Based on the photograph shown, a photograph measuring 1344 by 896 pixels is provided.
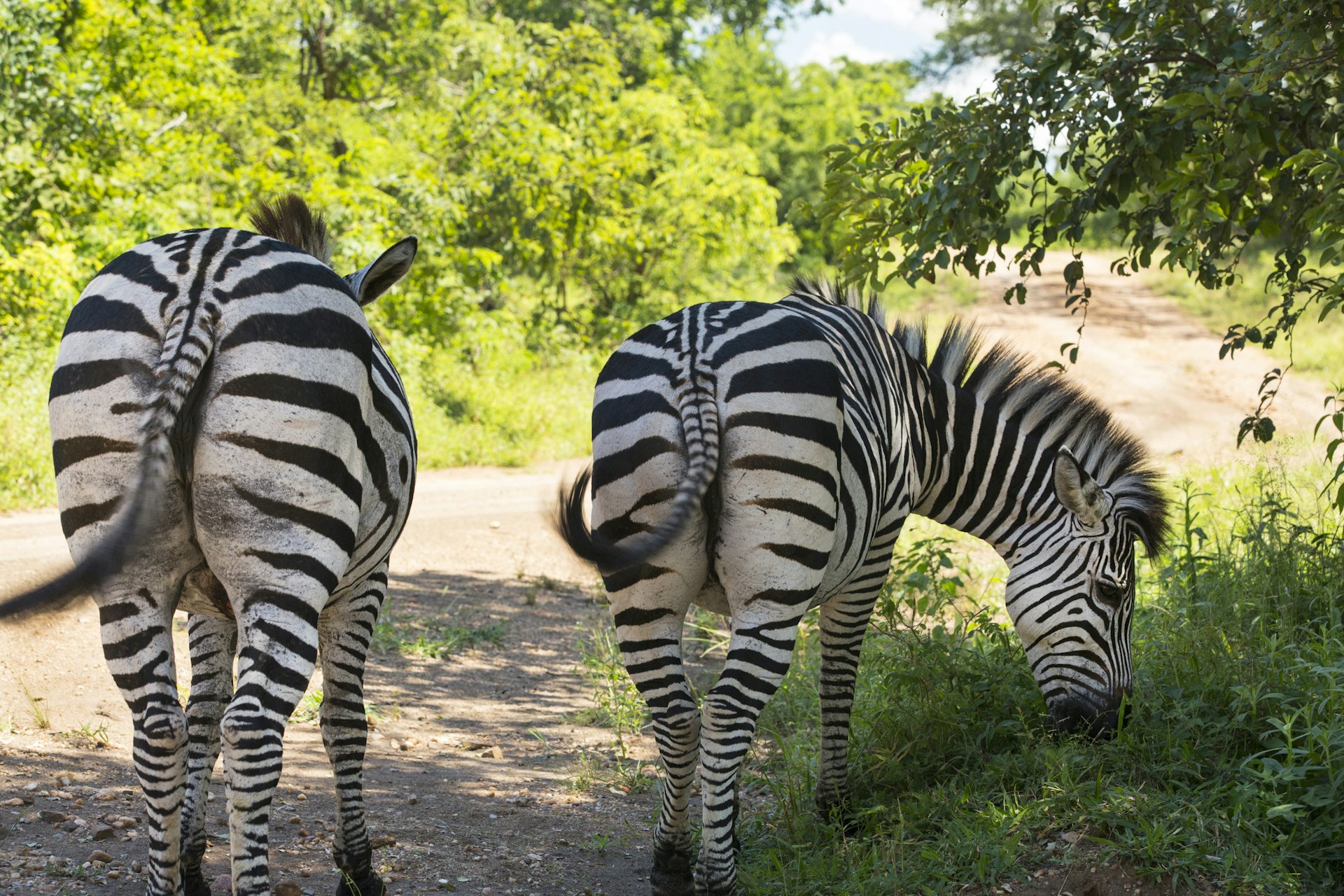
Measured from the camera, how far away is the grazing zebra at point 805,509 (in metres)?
3.19

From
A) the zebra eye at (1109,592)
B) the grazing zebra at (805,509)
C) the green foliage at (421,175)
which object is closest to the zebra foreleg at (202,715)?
the grazing zebra at (805,509)

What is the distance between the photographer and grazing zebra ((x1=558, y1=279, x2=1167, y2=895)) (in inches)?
126

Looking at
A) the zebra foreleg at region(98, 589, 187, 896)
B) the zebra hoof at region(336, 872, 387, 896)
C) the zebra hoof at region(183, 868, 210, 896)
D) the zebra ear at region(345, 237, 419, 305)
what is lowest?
the zebra hoof at region(336, 872, 387, 896)

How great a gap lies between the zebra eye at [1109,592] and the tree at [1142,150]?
107cm

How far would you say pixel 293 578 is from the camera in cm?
268

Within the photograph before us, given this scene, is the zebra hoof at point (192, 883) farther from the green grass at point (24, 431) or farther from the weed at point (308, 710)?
the green grass at point (24, 431)

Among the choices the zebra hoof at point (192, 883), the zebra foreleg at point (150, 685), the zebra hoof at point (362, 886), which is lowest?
the zebra hoof at point (362, 886)

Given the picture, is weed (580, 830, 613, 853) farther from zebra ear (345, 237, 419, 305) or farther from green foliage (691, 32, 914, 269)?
green foliage (691, 32, 914, 269)

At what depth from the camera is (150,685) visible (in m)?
2.74

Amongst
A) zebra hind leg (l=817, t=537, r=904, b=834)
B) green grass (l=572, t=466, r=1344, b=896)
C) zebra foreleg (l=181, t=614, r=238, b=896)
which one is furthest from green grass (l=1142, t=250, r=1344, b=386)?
zebra foreleg (l=181, t=614, r=238, b=896)

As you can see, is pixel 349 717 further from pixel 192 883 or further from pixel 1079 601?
pixel 1079 601

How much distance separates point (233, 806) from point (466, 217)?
45.0ft

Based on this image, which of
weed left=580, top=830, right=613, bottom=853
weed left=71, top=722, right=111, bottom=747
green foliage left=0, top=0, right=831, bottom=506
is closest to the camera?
weed left=580, top=830, right=613, bottom=853

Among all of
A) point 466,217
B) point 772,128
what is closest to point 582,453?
point 466,217
